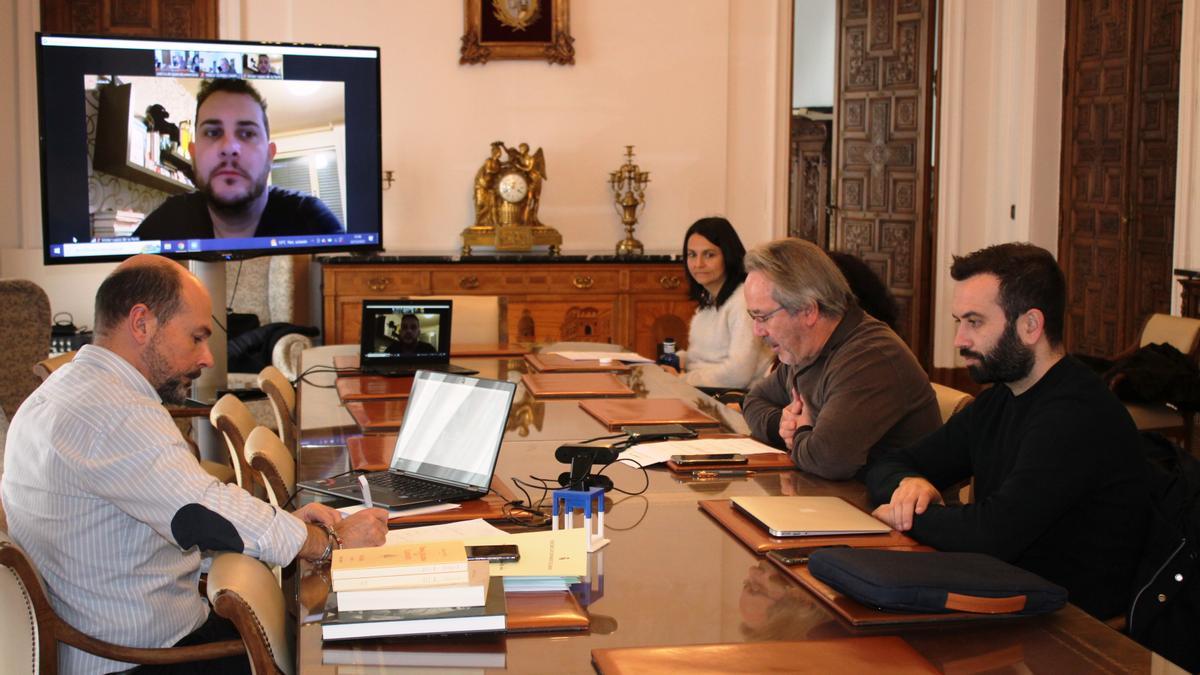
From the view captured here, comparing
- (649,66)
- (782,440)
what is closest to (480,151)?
(649,66)

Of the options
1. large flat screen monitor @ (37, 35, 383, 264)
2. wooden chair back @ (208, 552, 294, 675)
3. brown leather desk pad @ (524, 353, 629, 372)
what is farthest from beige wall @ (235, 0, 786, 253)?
wooden chair back @ (208, 552, 294, 675)

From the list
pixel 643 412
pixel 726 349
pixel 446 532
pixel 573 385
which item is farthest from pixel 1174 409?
pixel 446 532

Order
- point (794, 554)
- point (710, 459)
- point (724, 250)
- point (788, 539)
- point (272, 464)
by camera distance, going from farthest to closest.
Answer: point (724, 250) → point (710, 459) → point (272, 464) → point (788, 539) → point (794, 554)

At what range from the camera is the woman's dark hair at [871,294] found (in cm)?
400

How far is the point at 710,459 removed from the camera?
304cm

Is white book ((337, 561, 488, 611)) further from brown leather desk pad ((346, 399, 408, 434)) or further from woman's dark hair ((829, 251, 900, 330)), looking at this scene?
woman's dark hair ((829, 251, 900, 330))

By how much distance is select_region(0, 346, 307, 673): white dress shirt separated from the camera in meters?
2.35

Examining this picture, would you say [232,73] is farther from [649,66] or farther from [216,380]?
[649,66]

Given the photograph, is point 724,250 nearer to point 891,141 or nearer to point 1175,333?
point 1175,333

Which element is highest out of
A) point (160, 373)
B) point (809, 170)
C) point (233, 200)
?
point (809, 170)

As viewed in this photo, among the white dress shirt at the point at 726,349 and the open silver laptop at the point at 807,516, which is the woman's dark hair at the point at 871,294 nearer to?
the white dress shirt at the point at 726,349

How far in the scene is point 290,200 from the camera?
18.9 ft

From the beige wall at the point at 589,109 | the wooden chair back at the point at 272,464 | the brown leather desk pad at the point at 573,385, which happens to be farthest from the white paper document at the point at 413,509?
the beige wall at the point at 589,109

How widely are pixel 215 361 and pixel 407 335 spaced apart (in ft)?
4.41
